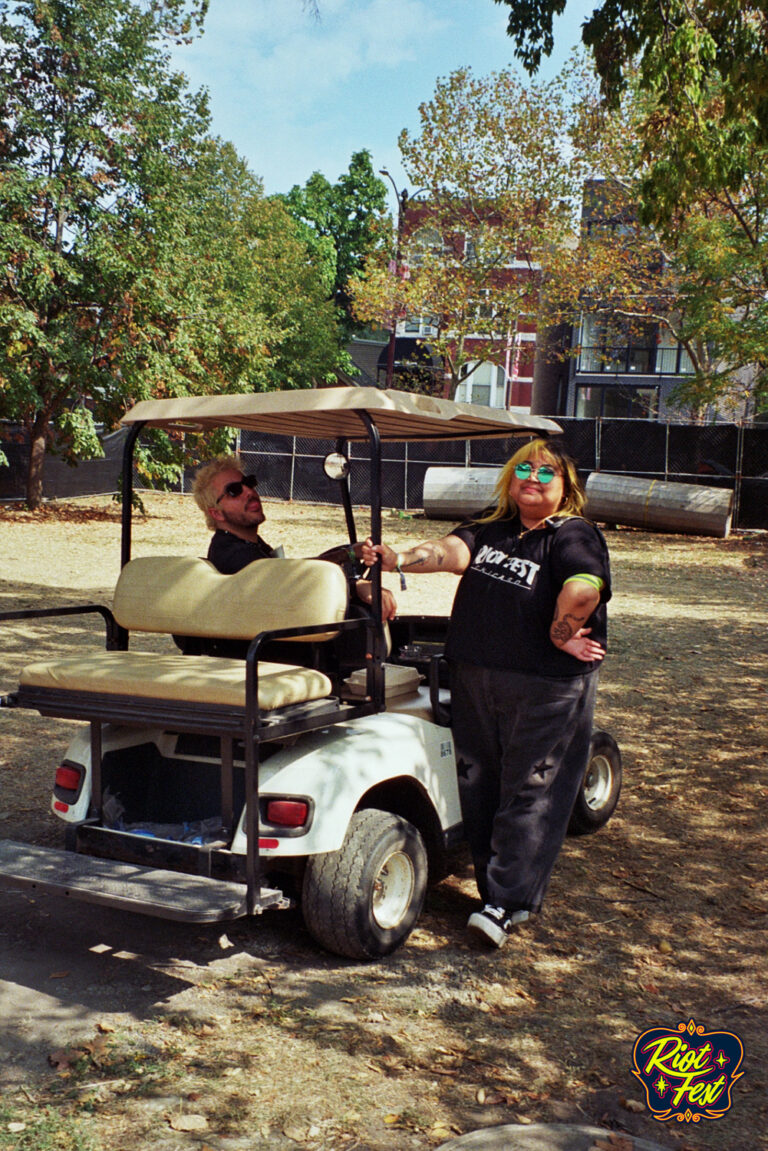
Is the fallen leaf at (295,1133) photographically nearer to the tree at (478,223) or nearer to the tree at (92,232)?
the tree at (92,232)

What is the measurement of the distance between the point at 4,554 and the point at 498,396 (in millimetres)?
39032

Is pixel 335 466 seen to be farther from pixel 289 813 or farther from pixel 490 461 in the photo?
pixel 490 461

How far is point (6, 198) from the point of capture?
1948 cm

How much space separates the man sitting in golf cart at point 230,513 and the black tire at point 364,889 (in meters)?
1.02

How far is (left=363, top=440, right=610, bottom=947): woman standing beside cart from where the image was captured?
→ 12.9 ft

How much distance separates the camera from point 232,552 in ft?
14.7

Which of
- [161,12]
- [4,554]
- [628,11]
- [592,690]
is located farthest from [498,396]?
[592,690]

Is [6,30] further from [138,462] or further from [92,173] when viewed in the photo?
[138,462]

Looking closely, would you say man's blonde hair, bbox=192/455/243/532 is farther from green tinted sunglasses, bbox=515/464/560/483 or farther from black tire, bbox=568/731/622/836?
black tire, bbox=568/731/622/836

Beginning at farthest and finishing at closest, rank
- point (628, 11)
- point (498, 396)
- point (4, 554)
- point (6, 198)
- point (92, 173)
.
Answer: point (498, 396) → point (92, 173) → point (6, 198) → point (4, 554) → point (628, 11)

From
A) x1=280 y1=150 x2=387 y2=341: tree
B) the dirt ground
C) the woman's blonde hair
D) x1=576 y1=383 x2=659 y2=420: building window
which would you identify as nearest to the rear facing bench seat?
the woman's blonde hair

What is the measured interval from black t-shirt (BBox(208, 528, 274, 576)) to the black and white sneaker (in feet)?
5.05

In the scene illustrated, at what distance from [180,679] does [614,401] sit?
141 feet

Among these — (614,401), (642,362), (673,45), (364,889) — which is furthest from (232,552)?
(614,401)
